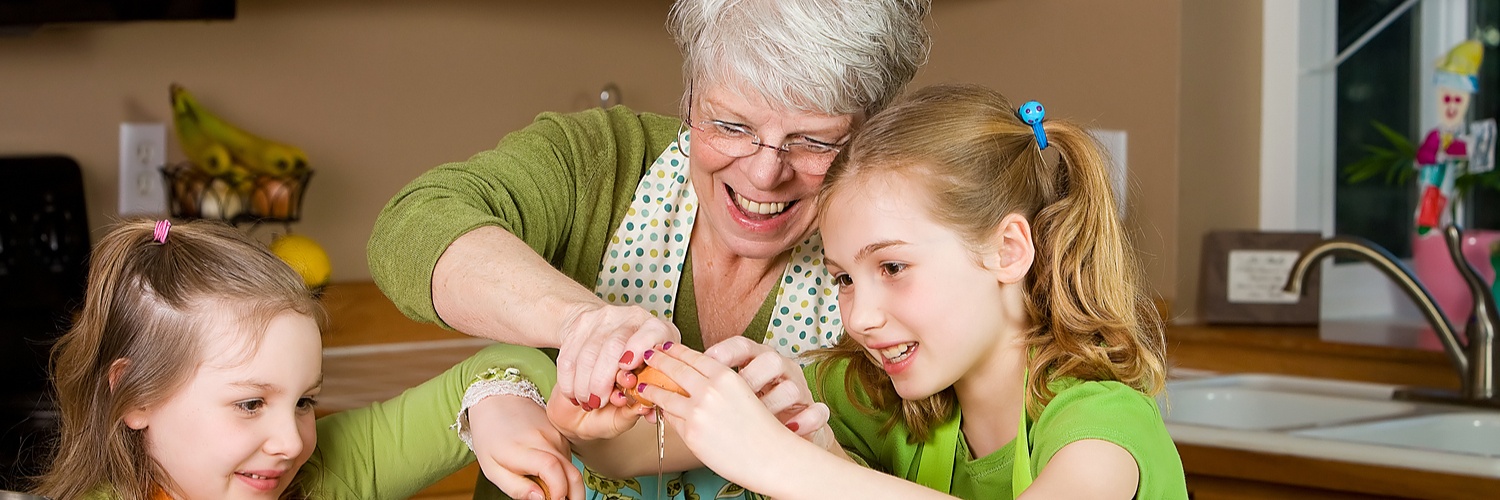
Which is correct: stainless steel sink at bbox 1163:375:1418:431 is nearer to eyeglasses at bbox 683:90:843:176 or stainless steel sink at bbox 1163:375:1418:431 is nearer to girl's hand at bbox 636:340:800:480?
→ eyeglasses at bbox 683:90:843:176

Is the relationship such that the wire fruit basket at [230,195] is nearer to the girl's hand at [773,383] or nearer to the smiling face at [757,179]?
the smiling face at [757,179]

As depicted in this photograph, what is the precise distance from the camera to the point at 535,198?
135 cm

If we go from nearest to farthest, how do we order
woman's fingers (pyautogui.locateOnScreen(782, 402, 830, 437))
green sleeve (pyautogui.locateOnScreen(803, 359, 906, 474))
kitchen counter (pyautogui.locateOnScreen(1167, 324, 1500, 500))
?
woman's fingers (pyautogui.locateOnScreen(782, 402, 830, 437))
green sleeve (pyautogui.locateOnScreen(803, 359, 906, 474))
kitchen counter (pyautogui.locateOnScreen(1167, 324, 1500, 500))

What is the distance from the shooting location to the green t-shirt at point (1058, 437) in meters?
1.07

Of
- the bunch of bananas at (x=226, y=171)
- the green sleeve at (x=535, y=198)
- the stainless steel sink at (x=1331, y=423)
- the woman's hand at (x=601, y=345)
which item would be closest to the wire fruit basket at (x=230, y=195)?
the bunch of bananas at (x=226, y=171)

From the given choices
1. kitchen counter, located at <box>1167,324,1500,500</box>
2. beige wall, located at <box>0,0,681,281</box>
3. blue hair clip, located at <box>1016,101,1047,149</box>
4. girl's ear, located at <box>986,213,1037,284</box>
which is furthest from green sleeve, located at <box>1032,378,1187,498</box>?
beige wall, located at <box>0,0,681,281</box>

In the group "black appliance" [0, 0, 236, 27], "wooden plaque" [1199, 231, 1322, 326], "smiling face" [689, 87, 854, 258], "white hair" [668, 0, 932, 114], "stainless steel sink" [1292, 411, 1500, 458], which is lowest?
"stainless steel sink" [1292, 411, 1500, 458]

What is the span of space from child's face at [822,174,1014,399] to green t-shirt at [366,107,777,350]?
11.9 inches

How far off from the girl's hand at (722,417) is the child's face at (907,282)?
0.18 metres

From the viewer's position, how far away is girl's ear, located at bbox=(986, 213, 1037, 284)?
1.19 metres

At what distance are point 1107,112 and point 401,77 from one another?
1.29 m

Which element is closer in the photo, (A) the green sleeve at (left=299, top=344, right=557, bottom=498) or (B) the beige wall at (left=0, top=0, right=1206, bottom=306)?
(A) the green sleeve at (left=299, top=344, right=557, bottom=498)

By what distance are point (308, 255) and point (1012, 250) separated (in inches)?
55.5

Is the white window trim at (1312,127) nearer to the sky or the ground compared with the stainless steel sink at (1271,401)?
nearer to the sky
